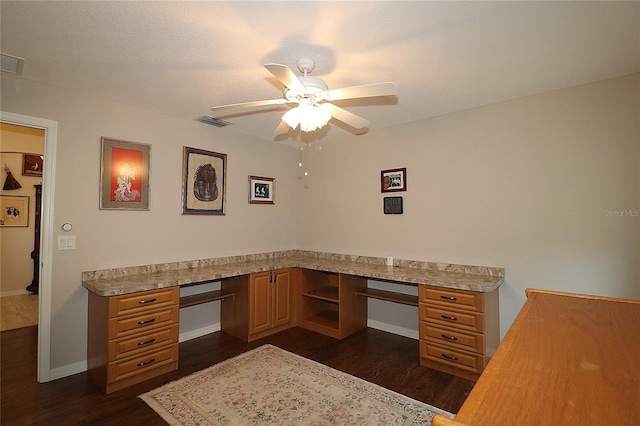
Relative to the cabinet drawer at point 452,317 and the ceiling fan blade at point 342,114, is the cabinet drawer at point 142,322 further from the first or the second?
the cabinet drawer at point 452,317

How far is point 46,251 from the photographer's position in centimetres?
264

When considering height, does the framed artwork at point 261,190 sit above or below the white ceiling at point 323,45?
below

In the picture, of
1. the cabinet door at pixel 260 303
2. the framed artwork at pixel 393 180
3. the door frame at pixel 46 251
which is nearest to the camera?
the door frame at pixel 46 251

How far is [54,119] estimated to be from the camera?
2.68 m

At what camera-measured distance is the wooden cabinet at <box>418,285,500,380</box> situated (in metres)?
2.66

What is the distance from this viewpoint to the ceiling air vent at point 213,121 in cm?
350

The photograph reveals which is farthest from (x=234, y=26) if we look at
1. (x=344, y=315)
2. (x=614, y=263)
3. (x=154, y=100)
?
(x=614, y=263)

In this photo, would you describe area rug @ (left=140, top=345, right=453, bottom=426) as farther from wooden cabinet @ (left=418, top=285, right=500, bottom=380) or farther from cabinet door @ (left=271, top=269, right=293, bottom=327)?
cabinet door @ (left=271, top=269, right=293, bottom=327)

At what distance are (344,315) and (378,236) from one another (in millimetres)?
1039

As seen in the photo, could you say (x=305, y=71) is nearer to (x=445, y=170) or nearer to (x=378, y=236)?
(x=445, y=170)

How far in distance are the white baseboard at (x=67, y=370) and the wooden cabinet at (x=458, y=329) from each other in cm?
308

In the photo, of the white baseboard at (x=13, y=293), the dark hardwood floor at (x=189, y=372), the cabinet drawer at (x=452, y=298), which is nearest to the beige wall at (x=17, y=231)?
the white baseboard at (x=13, y=293)

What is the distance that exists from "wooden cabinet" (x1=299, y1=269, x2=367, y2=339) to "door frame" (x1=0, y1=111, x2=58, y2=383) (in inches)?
95.6

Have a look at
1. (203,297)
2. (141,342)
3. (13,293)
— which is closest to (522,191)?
(203,297)
